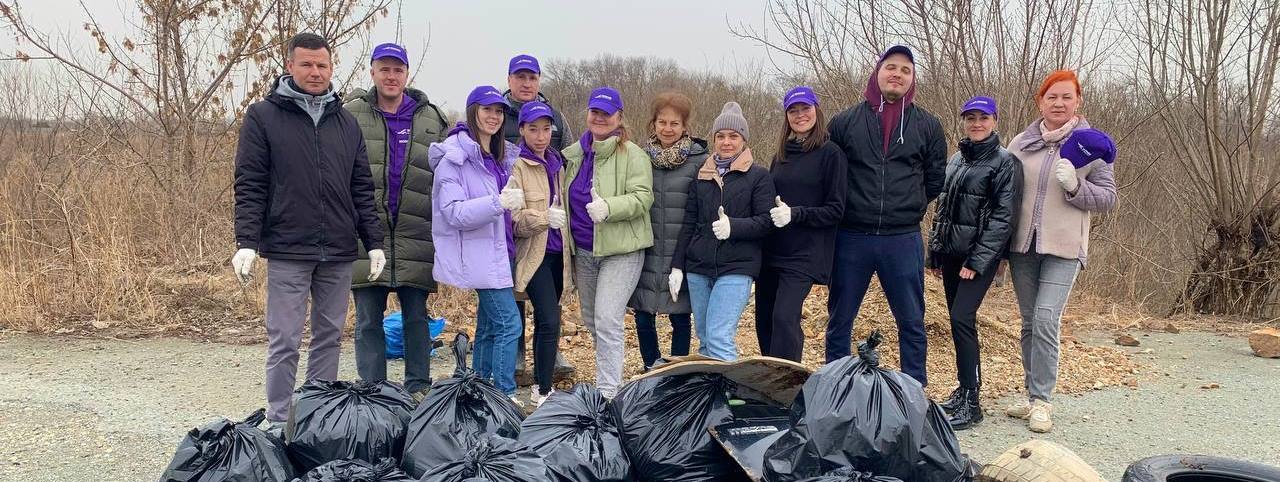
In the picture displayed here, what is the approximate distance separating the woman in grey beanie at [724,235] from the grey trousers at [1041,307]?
4.49 feet

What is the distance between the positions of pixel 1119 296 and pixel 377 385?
884 cm

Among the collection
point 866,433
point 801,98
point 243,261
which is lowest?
point 866,433

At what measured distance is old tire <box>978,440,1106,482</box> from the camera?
2.50m

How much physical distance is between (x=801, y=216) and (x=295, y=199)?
2361mm

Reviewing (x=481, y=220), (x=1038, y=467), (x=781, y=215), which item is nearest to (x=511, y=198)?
(x=481, y=220)

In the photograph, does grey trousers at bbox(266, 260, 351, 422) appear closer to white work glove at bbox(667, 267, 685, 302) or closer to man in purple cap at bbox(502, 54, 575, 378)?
man in purple cap at bbox(502, 54, 575, 378)

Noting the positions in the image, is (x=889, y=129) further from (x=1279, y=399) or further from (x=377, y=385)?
(x=1279, y=399)

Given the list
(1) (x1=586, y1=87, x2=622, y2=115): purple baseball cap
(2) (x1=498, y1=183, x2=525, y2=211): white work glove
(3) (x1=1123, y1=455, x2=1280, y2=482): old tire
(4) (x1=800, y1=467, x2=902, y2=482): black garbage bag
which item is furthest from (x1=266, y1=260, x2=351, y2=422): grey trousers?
(3) (x1=1123, y1=455, x2=1280, y2=482): old tire

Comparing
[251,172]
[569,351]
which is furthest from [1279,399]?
[251,172]

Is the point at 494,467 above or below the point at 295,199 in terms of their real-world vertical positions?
below

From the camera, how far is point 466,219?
149 inches

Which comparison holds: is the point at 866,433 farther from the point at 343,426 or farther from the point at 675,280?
the point at 675,280

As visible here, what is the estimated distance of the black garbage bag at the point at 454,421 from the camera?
8.68 ft

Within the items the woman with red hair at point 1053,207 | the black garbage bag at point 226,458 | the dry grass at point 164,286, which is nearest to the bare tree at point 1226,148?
the dry grass at point 164,286
